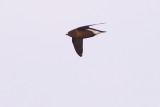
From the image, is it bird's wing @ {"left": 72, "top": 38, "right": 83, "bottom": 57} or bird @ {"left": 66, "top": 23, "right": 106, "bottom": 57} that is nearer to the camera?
bird @ {"left": 66, "top": 23, "right": 106, "bottom": 57}

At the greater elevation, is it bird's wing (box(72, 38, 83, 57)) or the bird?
the bird

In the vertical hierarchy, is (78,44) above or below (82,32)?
below

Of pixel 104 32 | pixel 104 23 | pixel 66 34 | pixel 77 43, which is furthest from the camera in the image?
pixel 77 43

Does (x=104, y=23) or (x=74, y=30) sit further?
(x=74, y=30)

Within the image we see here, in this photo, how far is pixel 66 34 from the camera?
11336mm

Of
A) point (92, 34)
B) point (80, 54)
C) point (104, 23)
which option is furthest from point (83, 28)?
point (104, 23)

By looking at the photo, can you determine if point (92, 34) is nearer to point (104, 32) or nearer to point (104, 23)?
point (104, 32)

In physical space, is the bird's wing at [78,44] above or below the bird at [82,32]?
below

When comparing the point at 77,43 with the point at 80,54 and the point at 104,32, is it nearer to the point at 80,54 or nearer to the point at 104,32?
the point at 80,54

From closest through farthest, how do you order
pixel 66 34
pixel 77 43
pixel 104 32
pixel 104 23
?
pixel 104 23, pixel 104 32, pixel 66 34, pixel 77 43

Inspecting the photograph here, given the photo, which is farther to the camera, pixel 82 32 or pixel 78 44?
pixel 78 44

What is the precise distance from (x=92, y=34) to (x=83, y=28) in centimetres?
42

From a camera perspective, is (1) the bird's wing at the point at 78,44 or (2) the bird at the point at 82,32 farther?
(1) the bird's wing at the point at 78,44

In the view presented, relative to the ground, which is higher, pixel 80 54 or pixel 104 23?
pixel 104 23
